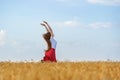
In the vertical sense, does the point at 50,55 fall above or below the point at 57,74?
above

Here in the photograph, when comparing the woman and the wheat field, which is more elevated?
the woman

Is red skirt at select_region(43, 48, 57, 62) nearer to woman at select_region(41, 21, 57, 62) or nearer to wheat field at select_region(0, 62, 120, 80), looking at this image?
woman at select_region(41, 21, 57, 62)

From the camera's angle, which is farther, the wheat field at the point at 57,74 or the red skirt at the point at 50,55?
the red skirt at the point at 50,55

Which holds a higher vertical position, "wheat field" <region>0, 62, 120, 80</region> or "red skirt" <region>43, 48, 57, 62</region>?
"red skirt" <region>43, 48, 57, 62</region>

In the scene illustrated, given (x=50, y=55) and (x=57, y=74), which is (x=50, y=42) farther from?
(x=57, y=74)

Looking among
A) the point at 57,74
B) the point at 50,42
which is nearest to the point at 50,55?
the point at 50,42

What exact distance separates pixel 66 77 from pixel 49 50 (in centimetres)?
777

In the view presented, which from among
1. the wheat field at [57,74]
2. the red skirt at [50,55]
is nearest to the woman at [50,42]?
the red skirt at [50,55]

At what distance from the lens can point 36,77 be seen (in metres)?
2.70

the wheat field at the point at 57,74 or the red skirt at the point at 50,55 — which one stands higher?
the red skirt at the point at 50,55

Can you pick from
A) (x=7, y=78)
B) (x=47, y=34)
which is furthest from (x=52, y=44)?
(x=7, y=78)

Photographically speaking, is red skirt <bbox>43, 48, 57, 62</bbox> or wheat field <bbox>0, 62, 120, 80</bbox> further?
red skirt <bbox>43, 48, 57, 62</bbox>

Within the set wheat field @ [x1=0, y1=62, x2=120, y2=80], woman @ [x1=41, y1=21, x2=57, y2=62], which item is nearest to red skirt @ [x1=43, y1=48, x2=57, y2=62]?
woman @ [x1=41, y1=21, x2=57, y2=62]

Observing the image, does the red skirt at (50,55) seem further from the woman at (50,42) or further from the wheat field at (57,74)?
the wheat field at (57,74)
